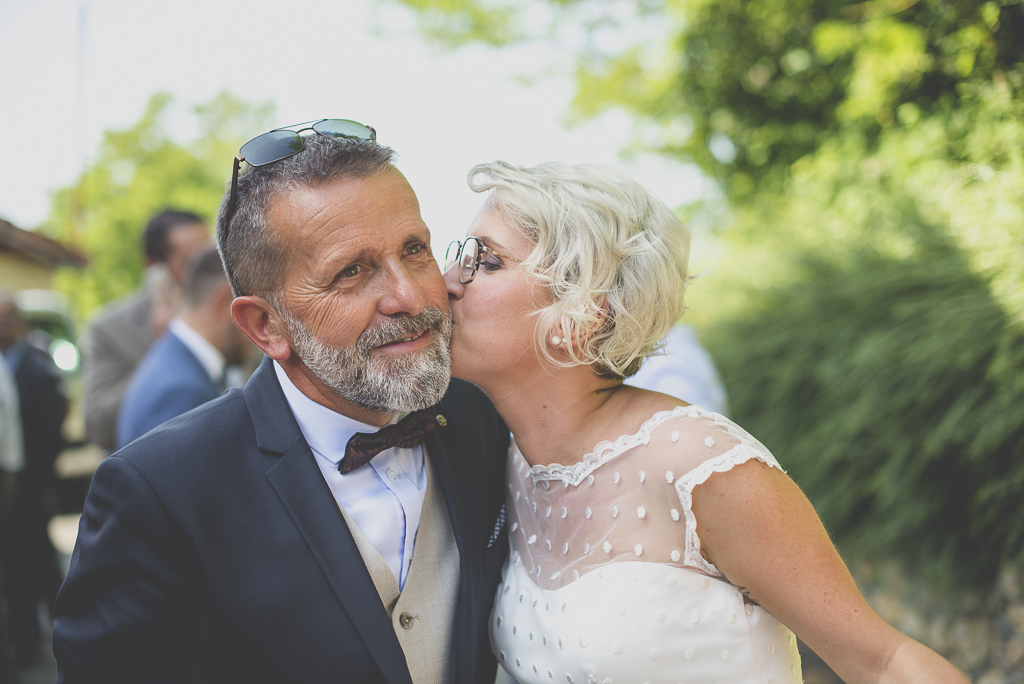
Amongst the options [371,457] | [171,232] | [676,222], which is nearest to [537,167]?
[676,222]

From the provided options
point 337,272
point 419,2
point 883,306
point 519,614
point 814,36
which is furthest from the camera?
point 419,2

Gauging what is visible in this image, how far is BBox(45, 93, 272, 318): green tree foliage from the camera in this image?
27.2 meters

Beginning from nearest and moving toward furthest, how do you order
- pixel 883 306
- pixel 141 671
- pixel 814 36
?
pixel 141 671, pixel 883 306, pixel 814 36

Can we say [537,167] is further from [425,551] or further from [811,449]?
[811,449]

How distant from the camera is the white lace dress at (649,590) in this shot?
6.50 ft

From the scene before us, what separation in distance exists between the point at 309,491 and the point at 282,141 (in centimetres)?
101

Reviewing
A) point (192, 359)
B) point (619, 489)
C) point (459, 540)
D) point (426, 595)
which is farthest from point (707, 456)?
point (192, 359)

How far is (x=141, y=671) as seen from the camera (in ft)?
5.80

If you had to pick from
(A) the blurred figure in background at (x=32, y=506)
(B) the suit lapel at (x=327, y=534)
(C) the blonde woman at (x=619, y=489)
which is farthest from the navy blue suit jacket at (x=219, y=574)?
(A) the blurred figure in background at (x=32, y=506)

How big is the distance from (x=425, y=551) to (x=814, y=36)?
20.3 ft

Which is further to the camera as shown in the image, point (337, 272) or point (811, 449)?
point (811, 449)

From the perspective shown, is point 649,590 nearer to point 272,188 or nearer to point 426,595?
point 426,595

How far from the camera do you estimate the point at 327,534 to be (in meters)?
1.94

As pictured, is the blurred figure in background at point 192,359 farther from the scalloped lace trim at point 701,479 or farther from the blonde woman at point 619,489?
the scalloped lace trim at point 701,479
